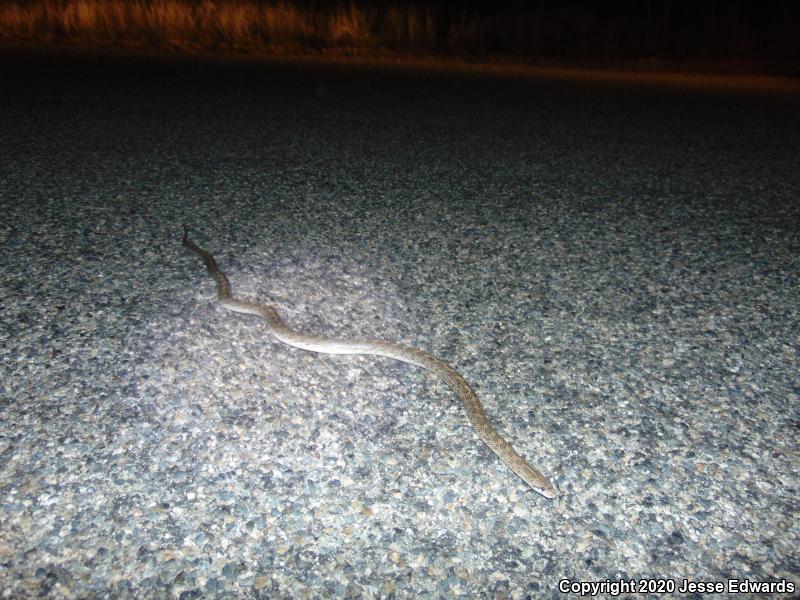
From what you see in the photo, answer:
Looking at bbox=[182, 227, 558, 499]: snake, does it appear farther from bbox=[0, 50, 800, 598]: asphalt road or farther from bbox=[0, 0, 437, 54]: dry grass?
bbox=[0, 0, 437, 54]: dry grass

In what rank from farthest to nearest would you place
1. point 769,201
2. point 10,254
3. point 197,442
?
point 769,201, point 10,254, point 197,442

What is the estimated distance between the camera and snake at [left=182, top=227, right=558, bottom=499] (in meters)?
2.10

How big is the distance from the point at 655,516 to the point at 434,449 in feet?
2.44

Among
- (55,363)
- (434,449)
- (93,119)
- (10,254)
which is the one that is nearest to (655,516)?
(434,449)

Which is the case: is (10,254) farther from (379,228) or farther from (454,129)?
(454,129)

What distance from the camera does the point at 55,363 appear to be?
247 centimetres

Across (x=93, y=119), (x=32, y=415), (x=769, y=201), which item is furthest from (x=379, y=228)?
(x=93, y=119)

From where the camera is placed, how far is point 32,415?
2186 mm

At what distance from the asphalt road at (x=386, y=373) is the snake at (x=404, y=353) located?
0.05 meters

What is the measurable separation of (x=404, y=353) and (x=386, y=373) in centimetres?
15

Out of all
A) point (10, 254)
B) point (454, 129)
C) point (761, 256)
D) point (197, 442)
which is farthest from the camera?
point (454, 129)

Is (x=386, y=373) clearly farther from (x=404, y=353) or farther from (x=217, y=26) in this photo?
(x=217, y=26)

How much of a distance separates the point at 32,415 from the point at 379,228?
7.87 ft

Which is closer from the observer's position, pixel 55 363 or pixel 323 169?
pixel 55 363
